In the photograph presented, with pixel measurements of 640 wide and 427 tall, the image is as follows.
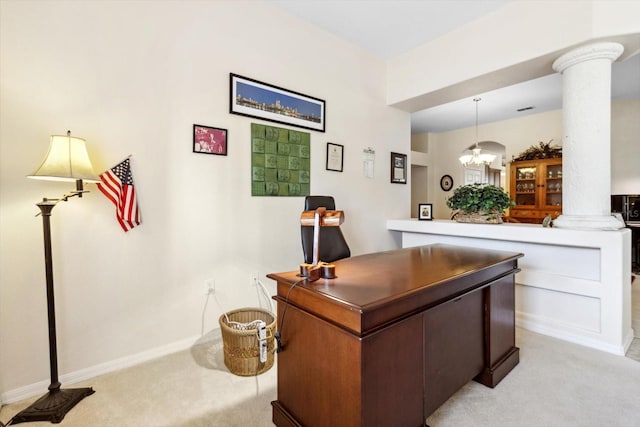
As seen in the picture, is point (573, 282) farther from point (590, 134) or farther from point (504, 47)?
point (504, 47)

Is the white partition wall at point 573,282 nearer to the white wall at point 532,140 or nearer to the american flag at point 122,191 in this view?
the american flag at point 122,191

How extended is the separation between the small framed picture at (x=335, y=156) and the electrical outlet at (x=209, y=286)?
1.67 metres

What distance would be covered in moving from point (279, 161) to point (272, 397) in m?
1.96

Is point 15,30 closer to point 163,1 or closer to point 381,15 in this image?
point 163,1

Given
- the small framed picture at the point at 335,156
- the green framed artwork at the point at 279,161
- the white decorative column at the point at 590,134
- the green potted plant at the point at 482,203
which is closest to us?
the white decorative column at the point at 590,134

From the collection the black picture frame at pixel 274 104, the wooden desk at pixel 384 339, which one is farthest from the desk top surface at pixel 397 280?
the black picture frame at pixel 274 104

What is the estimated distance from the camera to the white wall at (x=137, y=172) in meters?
1.84

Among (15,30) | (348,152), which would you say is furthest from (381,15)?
(15,30)

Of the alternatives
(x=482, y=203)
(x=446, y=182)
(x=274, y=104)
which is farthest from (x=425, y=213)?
(x=446, y=182)

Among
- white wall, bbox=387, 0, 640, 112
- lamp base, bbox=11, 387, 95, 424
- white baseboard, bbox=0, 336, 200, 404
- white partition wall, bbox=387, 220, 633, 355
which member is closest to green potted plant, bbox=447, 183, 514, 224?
white partition wall, bbox=387, 220, 633, 355

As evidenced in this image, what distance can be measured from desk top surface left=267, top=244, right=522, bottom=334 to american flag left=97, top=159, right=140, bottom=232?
1.28 metres

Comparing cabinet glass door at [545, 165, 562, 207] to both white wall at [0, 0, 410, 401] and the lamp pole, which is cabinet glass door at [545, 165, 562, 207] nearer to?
white wall at [0, 0, 410, 401]

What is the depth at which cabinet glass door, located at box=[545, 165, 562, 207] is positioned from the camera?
546cm

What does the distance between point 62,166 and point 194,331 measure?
1514mm
